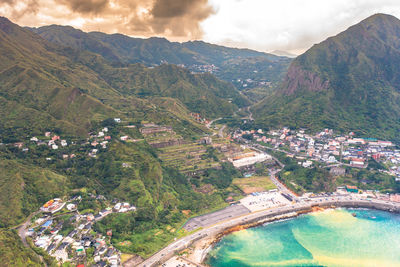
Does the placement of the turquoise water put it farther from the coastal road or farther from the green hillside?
the green hillside

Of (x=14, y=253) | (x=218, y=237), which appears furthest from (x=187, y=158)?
(x=14, y=253)

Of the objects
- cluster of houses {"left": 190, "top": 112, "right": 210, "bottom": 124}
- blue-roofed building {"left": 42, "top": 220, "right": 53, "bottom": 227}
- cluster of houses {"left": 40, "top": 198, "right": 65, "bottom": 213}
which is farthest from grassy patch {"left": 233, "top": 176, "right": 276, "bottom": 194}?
cluster of houses {"left": 190, "top": 112, "right": 210, "bottom": 124}

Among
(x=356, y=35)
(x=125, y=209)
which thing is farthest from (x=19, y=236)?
(x=356, y=35)

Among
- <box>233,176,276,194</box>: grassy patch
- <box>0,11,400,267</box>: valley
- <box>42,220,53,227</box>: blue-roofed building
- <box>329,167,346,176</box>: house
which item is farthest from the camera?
<box>329,167,346,176</box>: house

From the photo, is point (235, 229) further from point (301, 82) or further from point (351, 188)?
point (301, 82)

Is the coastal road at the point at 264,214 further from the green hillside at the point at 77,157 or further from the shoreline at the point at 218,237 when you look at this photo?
the green hillside at the point at 77,157

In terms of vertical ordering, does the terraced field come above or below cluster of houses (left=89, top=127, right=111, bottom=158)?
below
